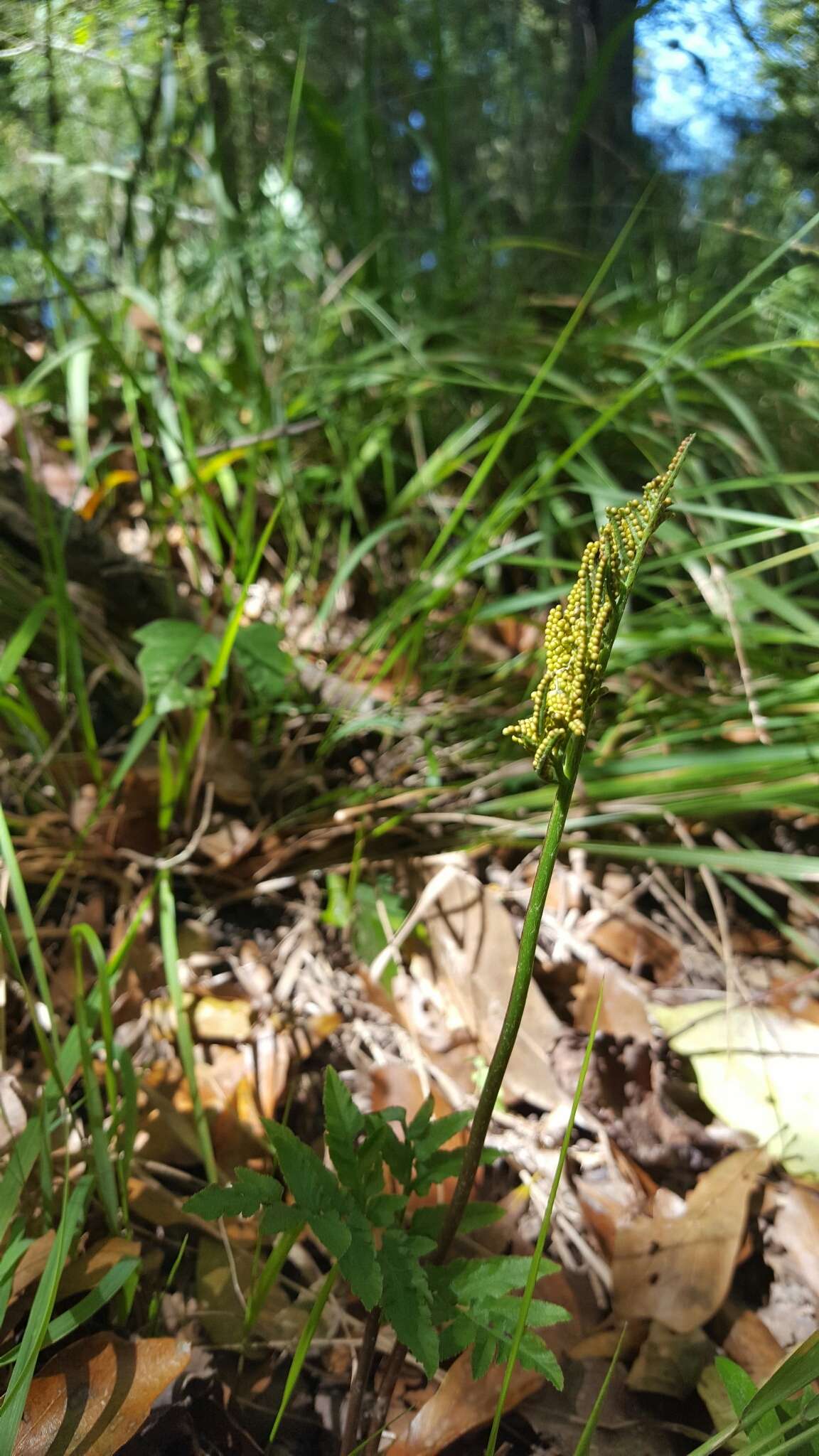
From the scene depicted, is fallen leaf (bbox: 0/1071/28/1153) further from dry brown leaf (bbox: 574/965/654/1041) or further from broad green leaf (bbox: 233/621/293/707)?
dry brown leaf (bbox: 574/965/654/1041)

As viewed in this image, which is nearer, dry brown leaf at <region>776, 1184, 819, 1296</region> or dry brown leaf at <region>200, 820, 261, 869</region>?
dry brown leaf at <region>776, 1184, 819, 1296</region>

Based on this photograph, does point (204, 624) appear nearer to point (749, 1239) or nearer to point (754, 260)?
point (749, 1239)

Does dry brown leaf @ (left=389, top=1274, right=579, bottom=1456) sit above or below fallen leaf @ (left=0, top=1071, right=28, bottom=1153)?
below

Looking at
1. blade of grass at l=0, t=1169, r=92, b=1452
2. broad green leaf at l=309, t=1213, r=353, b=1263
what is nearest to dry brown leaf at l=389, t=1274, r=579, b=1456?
broad green leaf at l=309, t=1213, r=353, b=1263

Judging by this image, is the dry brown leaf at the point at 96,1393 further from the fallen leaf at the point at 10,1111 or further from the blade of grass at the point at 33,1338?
the fallen leaf at the point at 10,1111

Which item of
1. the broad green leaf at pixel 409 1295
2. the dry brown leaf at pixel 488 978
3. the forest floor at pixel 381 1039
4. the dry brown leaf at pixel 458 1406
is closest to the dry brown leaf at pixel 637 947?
the forest floor at pixel 381 1039

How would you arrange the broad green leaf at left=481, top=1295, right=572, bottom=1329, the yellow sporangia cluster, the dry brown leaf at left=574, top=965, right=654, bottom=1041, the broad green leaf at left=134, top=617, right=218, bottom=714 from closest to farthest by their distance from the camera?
the yellow sporangia cluster < the broad green leaf at left=481, top=1295, right=572, bottom=1329 < the broad green leaf at left=134, top=617, right=218, bottom=714 < the dry brown leaf at left=574, top=965, right=654, bottom=1041

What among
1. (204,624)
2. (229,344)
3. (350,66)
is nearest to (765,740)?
(204,624)
